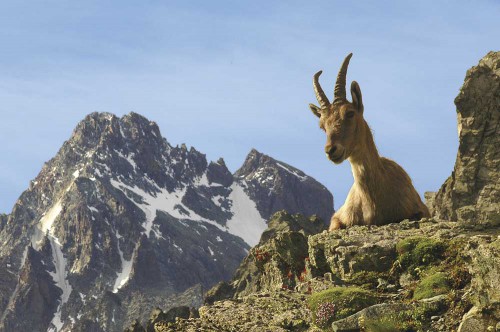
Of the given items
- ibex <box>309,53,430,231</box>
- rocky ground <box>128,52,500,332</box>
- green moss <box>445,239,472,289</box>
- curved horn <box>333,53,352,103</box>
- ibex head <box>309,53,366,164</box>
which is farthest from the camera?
curved horn <box>333,53,352,103</box>

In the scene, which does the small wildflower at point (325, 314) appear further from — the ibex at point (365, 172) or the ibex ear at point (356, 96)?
the ibex ear at point (356, 96)

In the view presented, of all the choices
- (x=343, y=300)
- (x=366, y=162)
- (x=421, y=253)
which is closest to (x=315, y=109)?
(x=366, y=162)

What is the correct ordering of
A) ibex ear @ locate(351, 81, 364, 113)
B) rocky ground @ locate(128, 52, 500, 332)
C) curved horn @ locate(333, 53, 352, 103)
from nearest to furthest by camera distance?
rocky ground @ locate(128, 52, 500, 332) → ibex ear @ locate(351, 81, 364, 113) → curved horn @ locate(333, 53, 352, 103)

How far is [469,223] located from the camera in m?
20.8

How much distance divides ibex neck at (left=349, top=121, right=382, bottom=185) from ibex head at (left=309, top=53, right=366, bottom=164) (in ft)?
1.01

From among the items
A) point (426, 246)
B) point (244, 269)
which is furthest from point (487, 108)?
point (244, 269)

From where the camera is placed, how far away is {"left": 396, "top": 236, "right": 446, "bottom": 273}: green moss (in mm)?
19219

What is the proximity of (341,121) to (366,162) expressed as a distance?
4.76 ft

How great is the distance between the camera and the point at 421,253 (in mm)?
19344

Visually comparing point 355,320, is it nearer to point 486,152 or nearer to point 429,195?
point 486,152

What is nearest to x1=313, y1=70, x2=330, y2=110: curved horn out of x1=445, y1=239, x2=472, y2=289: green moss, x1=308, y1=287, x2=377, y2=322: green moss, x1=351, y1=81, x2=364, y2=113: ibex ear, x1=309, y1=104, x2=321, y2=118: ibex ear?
x1=309, y1=104, x2=321, y2=118: ibex ear

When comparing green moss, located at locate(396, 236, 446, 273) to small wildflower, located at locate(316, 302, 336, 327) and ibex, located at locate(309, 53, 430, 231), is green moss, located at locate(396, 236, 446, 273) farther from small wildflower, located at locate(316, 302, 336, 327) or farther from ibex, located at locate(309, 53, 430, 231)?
ibex, located at locate(309, 53, 430, 231)

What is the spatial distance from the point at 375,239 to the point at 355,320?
4501 millimetres

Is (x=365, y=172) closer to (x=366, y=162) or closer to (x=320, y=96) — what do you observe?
A: (x=366, y=162)
